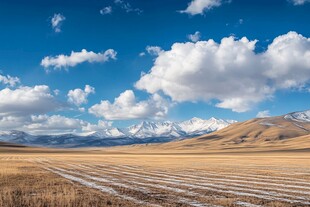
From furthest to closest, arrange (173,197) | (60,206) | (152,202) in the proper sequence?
(173,197) → (152,202) → (60,206)

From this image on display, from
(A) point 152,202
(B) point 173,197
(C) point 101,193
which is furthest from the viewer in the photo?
(C) point 101,193

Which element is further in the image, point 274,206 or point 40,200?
point 40,200

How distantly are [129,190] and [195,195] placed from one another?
18.2 feet

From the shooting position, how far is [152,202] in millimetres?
21484

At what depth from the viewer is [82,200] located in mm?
21953

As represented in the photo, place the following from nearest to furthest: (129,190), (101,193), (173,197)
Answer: (173,197), (101,193), (129,190)

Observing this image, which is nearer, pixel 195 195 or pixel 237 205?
pixel 237 205

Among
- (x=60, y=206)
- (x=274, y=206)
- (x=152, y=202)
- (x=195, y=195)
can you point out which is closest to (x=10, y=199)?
(x=60, y=206)

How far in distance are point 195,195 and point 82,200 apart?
748cm

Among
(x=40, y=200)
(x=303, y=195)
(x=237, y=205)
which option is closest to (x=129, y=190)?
(x=40, y=200)

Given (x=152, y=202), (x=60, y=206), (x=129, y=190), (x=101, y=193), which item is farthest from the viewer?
(x=129, y=190)

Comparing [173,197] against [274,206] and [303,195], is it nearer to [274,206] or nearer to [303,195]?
[274,206]

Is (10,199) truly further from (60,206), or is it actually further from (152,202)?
(152,202)

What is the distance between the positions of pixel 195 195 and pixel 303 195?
718cm
